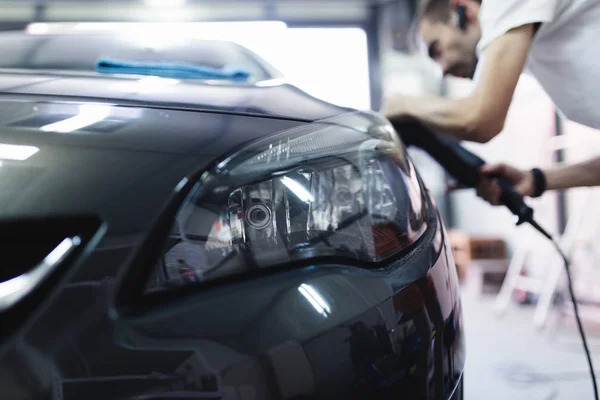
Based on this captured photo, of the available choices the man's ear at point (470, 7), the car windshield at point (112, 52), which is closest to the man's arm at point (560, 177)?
the man's ear at point (470, 7)

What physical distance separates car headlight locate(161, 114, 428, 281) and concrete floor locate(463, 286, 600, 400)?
146 centimetres

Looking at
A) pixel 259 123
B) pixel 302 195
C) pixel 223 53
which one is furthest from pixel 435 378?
pixel 223 53

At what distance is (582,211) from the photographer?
2.85 metres

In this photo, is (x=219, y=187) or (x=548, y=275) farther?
(x=548, y=275)

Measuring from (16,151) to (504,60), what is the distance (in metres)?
0.96

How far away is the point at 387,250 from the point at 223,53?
3.58 ft

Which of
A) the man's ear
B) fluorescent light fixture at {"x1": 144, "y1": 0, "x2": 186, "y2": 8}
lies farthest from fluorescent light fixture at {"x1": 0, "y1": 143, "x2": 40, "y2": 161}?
fluorescent light fixture at {"x1": 144, "y1": 0, "x2": 186, "y2": 8}

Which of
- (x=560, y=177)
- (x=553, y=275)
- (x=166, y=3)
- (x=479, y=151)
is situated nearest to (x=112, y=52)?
A: (x=560, y=177)

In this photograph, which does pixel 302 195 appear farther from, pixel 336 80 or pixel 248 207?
pixel 336 80

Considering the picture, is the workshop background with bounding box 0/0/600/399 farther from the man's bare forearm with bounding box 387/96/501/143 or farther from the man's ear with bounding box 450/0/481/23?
the man's ear with bounding box 450/0/481/23

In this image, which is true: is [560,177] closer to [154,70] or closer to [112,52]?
[154,70]

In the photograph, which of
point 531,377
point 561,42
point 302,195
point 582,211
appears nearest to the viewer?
point 302,195

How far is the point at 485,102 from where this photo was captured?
3.67 feet

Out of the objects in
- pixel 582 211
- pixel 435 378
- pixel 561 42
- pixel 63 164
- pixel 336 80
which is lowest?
pixel 582 211
